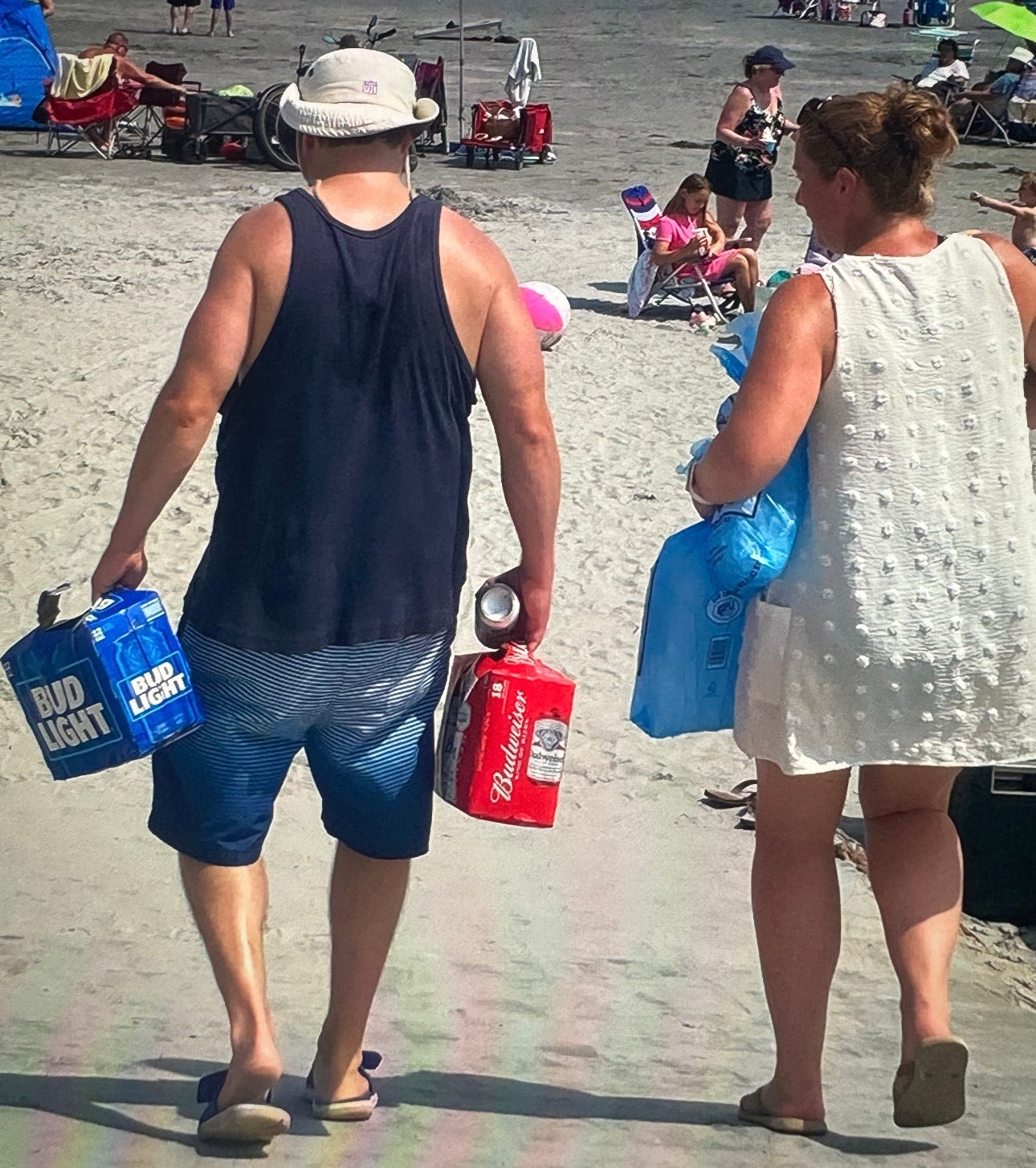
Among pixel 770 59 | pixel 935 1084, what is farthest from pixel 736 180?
pixel 935 1084

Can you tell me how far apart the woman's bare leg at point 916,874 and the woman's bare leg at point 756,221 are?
8.48 m

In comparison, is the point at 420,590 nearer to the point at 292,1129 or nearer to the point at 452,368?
the point at 452,368

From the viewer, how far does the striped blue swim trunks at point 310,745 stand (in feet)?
8.54

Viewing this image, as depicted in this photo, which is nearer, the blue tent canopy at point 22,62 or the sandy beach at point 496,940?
the sandy beach at point 496,940

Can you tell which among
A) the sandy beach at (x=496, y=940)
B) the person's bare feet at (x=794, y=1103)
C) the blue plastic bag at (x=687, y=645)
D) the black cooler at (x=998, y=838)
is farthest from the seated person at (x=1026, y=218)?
the person's bare feet at (x=794, y=1103)

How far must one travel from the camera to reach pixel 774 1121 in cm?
289

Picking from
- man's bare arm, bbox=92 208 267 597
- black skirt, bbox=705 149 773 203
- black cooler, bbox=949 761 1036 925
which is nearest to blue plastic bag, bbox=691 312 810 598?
man's bare arm, bbox=92 208 267 597

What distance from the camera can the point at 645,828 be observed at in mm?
4336

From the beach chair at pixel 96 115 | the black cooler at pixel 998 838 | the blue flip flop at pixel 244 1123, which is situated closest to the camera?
the blue flip flop at pixel 244 1123

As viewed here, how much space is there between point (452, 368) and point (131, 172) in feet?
42.8

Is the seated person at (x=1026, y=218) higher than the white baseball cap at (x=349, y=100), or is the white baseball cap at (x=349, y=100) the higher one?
the white baseball cap at (x=349, y=100)

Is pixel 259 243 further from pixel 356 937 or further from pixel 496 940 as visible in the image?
pixel 496 940

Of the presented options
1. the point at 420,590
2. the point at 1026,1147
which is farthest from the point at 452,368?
the point at 1026,1147

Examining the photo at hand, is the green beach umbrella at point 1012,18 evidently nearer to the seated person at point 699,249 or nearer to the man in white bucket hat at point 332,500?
the seated person at point 699,249
